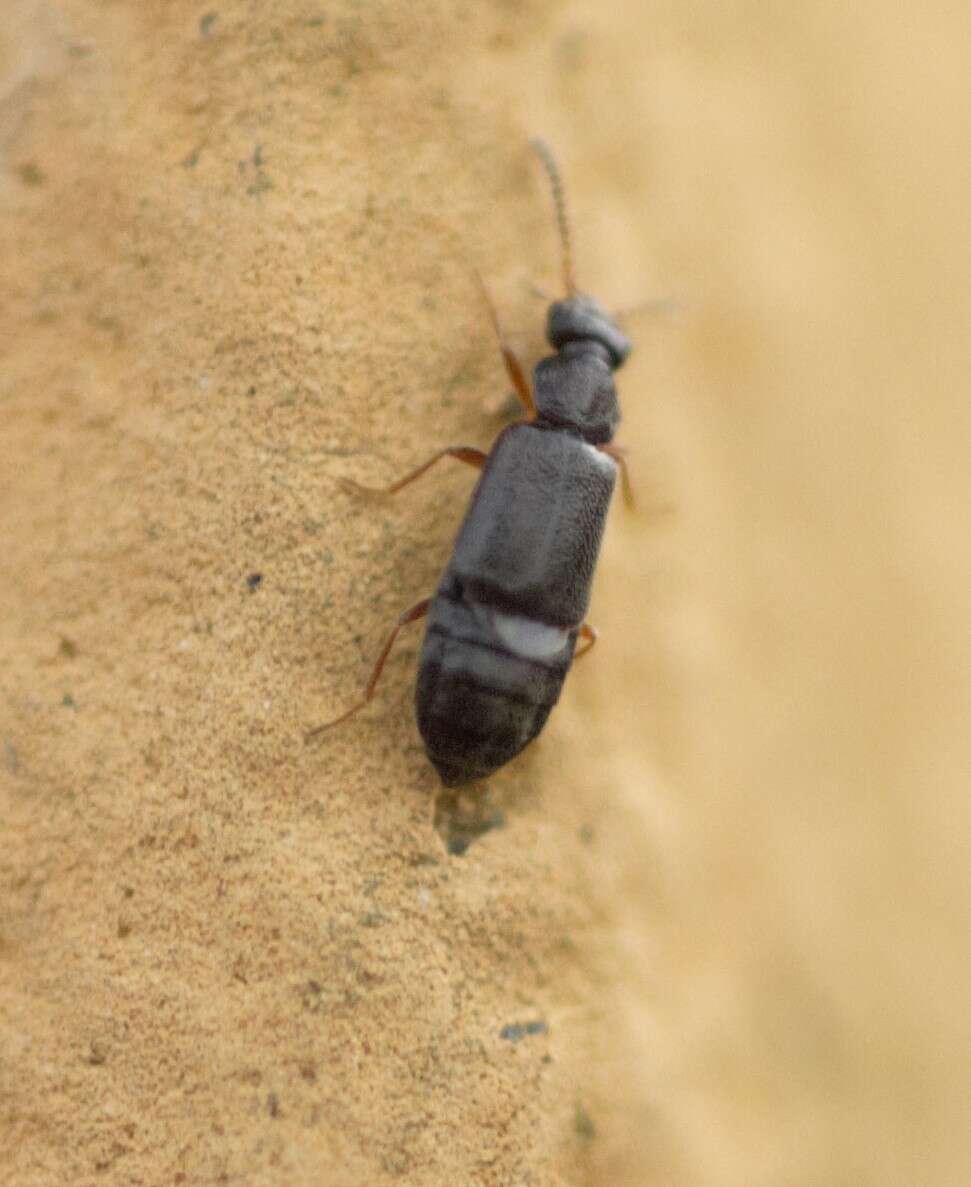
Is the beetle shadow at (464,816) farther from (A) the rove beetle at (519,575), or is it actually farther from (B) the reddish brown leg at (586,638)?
(B) the reddish brown leg at (586,638)

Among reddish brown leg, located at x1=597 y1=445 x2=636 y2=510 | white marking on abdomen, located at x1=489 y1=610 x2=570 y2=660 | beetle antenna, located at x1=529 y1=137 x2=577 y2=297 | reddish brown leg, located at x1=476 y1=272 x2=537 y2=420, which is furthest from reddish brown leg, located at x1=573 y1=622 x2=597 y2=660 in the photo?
beetle antenna, located at x1=529 y1=137 x2=577 y2=297

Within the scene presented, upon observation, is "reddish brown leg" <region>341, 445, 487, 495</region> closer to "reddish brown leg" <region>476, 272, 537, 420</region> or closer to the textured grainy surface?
the textured grainy surface

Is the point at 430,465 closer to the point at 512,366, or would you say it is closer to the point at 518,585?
the point at 512,366

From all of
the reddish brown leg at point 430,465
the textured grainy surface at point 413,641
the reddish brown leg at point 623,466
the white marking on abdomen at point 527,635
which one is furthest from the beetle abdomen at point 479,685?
the reddish brown leg at point 623,466

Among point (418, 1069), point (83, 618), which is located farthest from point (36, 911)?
point (418, 1069)

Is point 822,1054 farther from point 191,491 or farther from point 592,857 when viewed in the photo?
point 191,491

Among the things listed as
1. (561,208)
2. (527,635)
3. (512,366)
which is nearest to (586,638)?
(527,635)
